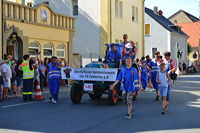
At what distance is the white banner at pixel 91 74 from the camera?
11916 millimetres

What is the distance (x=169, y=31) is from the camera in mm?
48750

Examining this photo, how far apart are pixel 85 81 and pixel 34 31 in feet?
31.2

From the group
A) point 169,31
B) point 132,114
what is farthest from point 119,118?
point 169,31

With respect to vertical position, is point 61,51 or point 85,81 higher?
point 61,51

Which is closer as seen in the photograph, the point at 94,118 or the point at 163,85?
the point at 94,118

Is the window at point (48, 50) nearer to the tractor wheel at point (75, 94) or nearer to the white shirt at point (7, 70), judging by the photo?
the white shirt at point (7, 70)

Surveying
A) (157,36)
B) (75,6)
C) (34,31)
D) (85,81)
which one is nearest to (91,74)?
(85,81)

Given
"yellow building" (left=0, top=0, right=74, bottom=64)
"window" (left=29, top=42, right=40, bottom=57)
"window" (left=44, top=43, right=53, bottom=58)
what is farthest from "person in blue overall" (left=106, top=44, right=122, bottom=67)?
"window" (left=44, top=43, right=53, bottom=58)

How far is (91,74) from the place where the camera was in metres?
12.2

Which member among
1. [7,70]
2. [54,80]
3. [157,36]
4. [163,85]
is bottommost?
[163,85]

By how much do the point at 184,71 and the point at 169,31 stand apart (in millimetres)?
6667

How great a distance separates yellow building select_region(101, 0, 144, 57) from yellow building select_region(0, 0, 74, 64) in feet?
19.6

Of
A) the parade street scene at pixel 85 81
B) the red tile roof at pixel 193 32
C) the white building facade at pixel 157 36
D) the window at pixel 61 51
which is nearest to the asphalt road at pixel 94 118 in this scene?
the parade street scene at pixel 85 81

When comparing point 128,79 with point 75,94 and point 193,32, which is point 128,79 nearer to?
point 75,94
